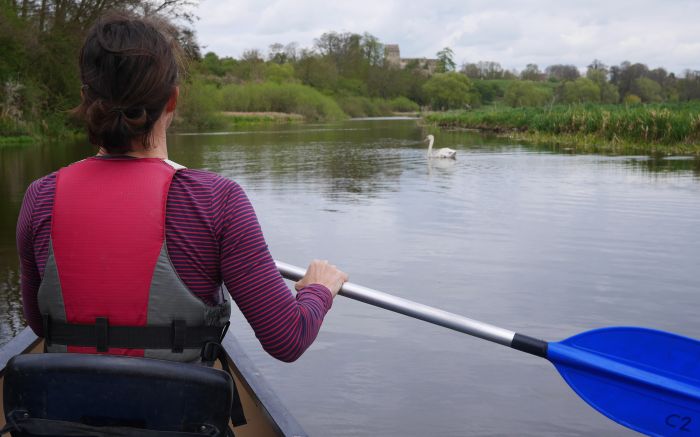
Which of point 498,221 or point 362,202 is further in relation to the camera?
point 362,202

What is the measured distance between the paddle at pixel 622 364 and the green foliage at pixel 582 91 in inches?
2080

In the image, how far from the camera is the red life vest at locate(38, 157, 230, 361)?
1331mm

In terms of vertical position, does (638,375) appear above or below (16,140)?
below

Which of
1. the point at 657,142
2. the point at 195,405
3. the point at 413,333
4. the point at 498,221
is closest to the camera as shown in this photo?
the point at 195,405

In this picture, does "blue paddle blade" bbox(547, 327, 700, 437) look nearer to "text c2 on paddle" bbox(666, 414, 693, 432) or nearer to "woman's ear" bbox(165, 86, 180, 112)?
"text c2 on paddle" bbox(666, 414, 693, 432)

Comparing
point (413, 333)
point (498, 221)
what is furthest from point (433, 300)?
point (498, 221)

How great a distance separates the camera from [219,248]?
53.6 inches

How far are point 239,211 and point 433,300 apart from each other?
11.8 ft

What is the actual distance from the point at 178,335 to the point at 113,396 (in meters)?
0.16

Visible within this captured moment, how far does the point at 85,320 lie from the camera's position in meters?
1.37

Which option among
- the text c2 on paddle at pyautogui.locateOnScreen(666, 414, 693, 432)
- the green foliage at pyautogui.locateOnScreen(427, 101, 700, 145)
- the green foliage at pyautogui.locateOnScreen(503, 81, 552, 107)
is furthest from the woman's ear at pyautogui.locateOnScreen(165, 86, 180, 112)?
the green foliage at pyautogui.locateOnScreen(503, 81, 552, 107)

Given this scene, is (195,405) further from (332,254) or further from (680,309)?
(332,254)

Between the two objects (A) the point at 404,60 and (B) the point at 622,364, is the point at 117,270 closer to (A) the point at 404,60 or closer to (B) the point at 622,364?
(B) the point at 622,364

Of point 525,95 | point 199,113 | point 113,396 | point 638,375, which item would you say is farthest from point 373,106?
point 113,396
